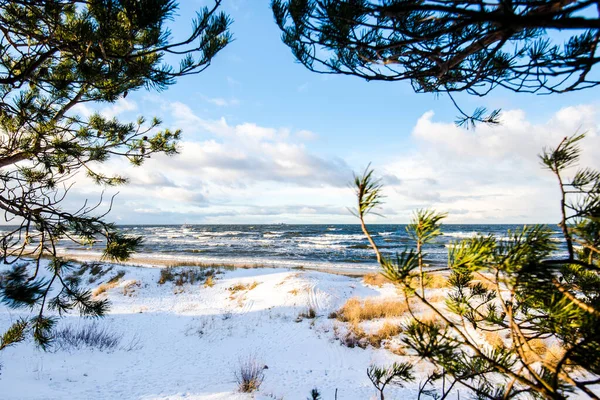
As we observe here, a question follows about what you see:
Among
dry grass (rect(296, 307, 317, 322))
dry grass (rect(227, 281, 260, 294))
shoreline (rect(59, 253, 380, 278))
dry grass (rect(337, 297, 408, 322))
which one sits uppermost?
dry grass (rect(337, 297, 408, 322))

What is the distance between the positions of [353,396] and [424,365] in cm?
198

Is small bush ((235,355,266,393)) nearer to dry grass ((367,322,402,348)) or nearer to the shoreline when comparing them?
dry grass ((367,322,402,348))

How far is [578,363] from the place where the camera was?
0.73m

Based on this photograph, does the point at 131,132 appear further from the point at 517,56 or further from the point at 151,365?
the point at 151,365

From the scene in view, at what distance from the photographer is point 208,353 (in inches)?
270

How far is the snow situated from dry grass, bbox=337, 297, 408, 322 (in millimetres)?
545

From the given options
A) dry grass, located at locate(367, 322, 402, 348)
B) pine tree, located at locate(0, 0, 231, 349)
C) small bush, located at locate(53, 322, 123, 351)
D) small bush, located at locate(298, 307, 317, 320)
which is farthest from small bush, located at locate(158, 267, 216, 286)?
pine tree, located at locate(0, 0, 231, 349)

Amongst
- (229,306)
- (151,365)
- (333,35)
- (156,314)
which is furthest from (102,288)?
(333,35)

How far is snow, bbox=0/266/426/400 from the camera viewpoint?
4.62 m

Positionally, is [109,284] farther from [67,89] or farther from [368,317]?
[67,89]

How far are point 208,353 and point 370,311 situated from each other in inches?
184

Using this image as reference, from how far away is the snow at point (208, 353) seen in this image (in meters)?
4.62

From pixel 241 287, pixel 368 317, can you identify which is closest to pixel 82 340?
pixel 241 287

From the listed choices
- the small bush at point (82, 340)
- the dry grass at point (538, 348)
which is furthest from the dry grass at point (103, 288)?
the dry grass at point (538, 348)
